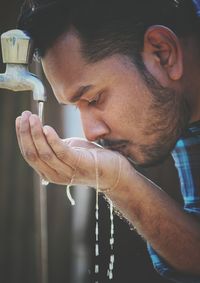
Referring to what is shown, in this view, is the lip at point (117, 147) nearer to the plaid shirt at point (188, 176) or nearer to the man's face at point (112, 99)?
the man's face at point (112, 99)

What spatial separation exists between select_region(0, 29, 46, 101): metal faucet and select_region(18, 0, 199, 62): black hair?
0.18ft

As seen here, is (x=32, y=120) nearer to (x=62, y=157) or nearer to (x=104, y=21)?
(x=62, y=157)

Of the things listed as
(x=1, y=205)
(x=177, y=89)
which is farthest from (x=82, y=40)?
(x=1, y=205)

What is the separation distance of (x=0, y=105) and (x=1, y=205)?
1.05 feet

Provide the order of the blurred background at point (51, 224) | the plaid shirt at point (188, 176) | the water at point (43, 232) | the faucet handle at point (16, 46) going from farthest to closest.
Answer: the water at point (43, 232) < the blurred background at point (51, 224) < the plaid shirt at point (188, 176) < the faucet handle at point (16, 46)

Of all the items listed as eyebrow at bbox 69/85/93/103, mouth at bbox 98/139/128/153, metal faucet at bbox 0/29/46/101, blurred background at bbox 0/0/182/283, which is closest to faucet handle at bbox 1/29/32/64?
metal faucet at bbox 0/29/46/101

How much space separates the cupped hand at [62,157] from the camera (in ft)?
3.80

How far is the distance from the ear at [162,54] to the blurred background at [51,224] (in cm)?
40

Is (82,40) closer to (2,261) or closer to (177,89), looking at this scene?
(177,89)

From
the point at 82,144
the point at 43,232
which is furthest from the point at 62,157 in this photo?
the point at 43,232

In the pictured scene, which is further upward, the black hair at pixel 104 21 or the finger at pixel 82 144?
the black hair at pixel 104 21

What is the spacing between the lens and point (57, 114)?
187 cm

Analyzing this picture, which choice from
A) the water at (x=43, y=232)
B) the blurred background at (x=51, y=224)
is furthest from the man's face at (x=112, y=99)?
the water at (x=43, y=232)

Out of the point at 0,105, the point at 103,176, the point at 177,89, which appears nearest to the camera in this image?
the point at 103,176
